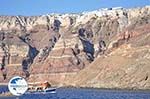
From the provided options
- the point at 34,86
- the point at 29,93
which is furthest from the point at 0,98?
the point at 34,86

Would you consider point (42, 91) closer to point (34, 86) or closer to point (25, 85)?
point (34, 86)

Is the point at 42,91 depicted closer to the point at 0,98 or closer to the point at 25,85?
the point at 0,98

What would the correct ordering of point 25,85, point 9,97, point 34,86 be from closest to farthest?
point 25,85, point 9,97, point 34,86

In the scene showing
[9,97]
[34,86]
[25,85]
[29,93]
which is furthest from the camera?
[34,86]

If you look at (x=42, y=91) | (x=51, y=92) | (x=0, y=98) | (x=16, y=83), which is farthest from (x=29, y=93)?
(x=16, y=83)

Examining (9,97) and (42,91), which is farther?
(42,91)

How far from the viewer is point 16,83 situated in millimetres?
46969

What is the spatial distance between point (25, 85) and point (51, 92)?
130423 mm

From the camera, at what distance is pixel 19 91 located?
46438 millimetres

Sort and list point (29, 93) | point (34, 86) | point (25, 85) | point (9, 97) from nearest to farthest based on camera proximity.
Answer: point (25, 85)
point (9, 97)
point (29, 93)
point (34, 86)

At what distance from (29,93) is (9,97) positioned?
40710mm

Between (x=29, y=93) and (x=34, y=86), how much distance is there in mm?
15036

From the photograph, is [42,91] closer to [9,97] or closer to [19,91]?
[9,97]

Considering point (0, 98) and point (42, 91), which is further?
point (42, 91)
